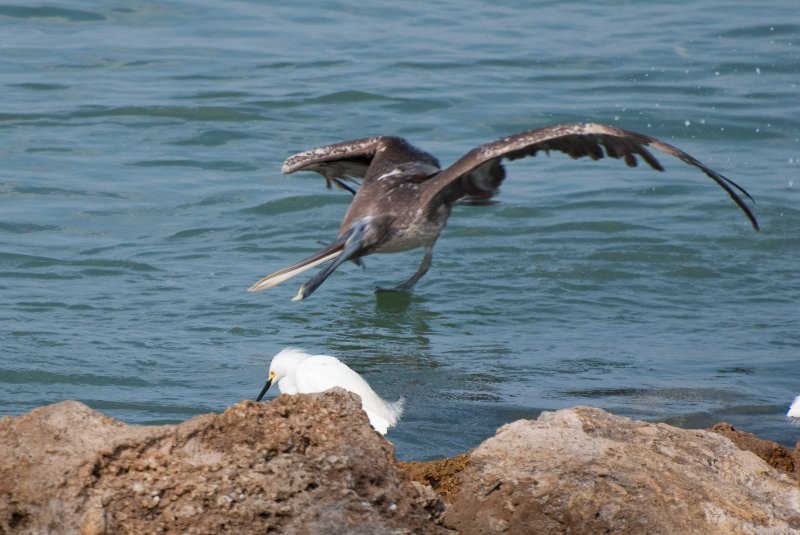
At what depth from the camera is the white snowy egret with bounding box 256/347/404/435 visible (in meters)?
5.58

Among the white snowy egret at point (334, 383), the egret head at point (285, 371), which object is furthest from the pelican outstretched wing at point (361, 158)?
the white snowy egret at point (334, 383)

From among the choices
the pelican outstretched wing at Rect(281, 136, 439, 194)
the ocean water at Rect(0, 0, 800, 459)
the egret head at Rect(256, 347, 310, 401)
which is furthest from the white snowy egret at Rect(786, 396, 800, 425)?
the pelican outstretched wing at Rect(281, 136, 439, 194)

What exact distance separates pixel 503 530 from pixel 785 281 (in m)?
6.04

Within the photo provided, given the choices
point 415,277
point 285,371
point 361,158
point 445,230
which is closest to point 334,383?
point 285,371

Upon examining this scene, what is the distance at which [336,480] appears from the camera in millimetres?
3455

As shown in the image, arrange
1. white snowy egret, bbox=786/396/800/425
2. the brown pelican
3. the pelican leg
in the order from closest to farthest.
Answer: white snowy egret, bbox=786/396/800/425
the brown pelican
the pelican leg

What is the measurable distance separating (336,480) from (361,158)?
6.21m

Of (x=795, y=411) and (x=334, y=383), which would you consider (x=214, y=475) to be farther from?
(x=795, y=411)

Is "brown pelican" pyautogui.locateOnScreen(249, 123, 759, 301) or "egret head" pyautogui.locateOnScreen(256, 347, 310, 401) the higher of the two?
"brown pelican" pyautogui.locateOnScreen(249, 123, 759, 301)

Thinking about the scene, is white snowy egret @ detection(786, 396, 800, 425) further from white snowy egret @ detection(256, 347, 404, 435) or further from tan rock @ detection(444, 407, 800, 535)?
tan rock @ detection(444, 407, 800, 535)

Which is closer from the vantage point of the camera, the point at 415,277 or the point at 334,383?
the point at 334,383

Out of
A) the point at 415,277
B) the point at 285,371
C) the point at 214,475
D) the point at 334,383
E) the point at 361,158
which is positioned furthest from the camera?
the point at 361,158

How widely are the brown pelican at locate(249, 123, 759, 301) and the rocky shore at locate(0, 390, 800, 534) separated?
3.54m

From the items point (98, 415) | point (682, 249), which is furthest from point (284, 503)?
point (682, 249)
